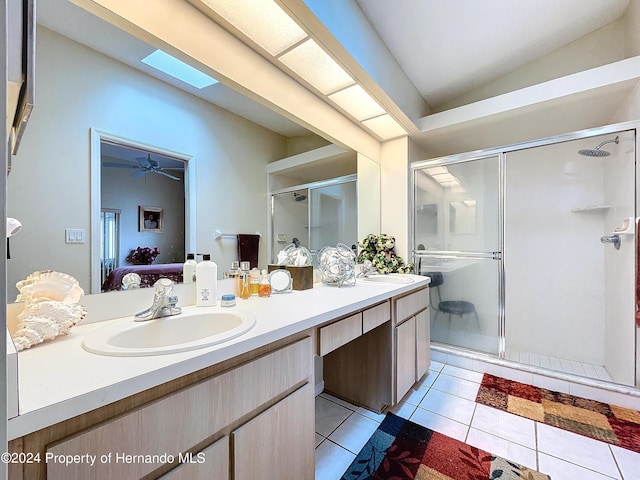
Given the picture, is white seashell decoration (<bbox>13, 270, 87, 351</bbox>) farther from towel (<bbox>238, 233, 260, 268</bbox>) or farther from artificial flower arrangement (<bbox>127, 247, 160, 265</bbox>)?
towel (<bbox>238, 233, 260, 268</bbox>)

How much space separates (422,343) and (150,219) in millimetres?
1922

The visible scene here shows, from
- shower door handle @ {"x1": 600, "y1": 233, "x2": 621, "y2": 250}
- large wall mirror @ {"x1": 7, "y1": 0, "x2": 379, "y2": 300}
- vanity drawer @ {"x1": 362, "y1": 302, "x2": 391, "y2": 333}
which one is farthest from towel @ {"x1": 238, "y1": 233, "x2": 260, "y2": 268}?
shower door handle @ {"x1": 600, "y1": 233, "x2": 621, "y2": 250}

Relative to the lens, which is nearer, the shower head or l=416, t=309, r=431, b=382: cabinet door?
l=416, t=309, r=431, b=382: cabinet door

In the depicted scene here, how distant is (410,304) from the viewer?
184cm

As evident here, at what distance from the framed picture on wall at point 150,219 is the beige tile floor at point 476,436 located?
136 centimetres

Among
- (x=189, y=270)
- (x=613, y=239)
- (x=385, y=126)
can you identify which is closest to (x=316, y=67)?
(x=385, y=126)

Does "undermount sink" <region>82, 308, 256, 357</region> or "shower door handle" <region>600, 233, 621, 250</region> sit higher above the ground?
"shower door handle" <region>600, 233, 621, 250</region>

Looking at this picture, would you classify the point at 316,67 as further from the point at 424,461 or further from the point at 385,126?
the point at 424,461

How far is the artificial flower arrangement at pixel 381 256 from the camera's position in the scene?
2438 mm

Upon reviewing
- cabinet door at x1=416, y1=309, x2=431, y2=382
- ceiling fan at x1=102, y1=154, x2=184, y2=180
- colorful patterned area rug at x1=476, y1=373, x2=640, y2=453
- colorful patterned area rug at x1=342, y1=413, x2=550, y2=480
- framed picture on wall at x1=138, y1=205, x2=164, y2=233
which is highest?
ceiling fan at x1=102, y1=154, x2=184, y2=180

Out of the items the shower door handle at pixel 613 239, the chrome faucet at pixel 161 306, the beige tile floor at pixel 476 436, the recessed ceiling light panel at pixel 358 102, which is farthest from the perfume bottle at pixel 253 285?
the shower door handle at pixel 613 239

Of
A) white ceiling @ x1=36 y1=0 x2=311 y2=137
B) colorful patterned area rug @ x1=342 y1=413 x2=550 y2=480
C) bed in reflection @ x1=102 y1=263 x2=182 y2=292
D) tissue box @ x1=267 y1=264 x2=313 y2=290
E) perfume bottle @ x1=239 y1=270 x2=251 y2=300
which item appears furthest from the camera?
tissue box @ x1=267 y1=264 x2=313 y2=290

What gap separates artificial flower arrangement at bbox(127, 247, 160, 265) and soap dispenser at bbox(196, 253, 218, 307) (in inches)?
7.2

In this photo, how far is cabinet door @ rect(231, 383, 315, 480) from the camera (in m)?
0.79
